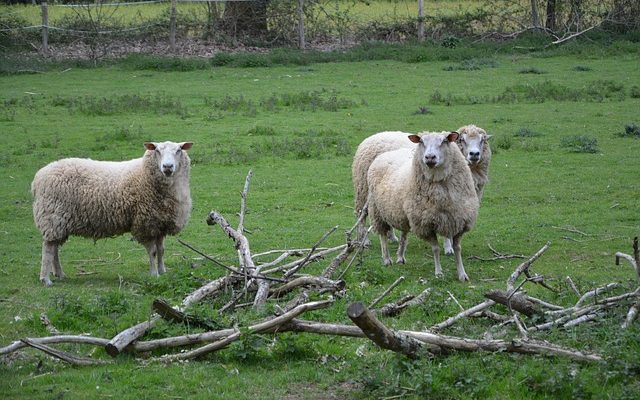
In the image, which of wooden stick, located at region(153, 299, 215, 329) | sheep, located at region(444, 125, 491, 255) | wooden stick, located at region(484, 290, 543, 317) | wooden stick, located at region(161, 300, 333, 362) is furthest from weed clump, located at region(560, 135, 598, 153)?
wooden stick, located at region(153, 299, 215, 329)

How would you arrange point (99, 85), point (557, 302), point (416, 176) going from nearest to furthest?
1. point (557, 302)
2. point (416, 176)
3. point (99, 85)

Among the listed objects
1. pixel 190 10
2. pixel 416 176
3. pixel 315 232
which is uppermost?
pixel 190 10

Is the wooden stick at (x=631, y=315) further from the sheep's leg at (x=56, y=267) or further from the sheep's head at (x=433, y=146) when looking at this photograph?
the sheep's leg at (x=56, y=267)

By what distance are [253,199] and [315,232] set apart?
2.51 metres

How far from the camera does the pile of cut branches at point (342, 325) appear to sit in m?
7.30

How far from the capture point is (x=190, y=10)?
32.1m

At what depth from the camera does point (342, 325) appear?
309 inches

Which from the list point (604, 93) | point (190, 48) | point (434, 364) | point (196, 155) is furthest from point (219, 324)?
point (190, 48)

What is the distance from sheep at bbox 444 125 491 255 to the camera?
13164mm

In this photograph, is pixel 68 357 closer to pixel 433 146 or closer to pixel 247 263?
Result: pixel 247 263

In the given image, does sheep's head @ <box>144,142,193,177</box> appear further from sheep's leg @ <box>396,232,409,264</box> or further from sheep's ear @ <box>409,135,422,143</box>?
sheep's leg @ <box>396,232,409,264</box>

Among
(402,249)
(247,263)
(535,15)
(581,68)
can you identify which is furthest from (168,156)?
(535,15)

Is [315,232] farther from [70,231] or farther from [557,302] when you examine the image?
[557,302]

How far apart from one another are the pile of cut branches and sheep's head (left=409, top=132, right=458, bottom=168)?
232 centimetres
